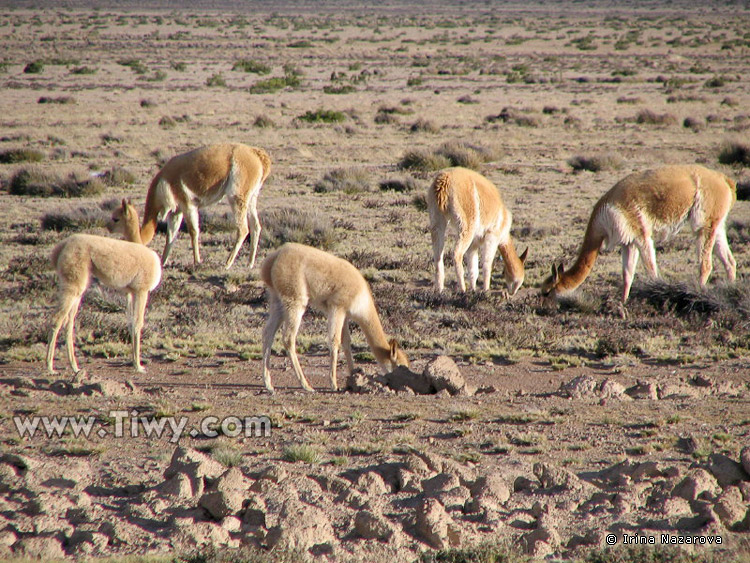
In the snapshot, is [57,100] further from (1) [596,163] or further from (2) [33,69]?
(1) [596,163]

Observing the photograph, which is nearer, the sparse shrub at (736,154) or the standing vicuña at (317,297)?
the standing vicuña at (317,297)

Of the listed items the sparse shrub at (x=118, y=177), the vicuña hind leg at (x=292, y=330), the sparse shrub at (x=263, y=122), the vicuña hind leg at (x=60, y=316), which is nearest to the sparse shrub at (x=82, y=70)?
the sparse shrub at (x=263, y=122)

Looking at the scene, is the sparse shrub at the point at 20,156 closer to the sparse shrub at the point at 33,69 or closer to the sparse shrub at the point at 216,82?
the sparse shrub at the point at 216,82

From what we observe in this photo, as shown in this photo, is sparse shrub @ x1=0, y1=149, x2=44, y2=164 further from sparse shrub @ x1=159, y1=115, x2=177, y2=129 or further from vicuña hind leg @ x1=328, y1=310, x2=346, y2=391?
vicuña hind leg @ x1=328, y1=310, x2=346, y2=391

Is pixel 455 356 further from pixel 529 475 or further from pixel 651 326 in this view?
pixel 529 475

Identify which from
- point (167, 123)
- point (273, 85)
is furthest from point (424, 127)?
point (273, 85)

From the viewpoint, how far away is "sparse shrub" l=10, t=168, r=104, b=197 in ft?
62.7

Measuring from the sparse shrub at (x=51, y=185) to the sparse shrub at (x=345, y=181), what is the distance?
5.27m

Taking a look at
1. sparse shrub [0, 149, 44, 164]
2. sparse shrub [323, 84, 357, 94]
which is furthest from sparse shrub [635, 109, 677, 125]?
sparse shrub [0, 149, 44, 164]

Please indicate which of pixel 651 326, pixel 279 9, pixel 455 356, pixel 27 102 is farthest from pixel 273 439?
pixel 279 9

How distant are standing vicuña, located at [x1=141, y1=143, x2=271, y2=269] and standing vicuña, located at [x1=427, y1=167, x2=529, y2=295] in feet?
10.2

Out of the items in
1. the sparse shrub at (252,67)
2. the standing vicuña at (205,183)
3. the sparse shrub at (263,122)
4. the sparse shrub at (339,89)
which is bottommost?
the sparse shrub at (263,122)

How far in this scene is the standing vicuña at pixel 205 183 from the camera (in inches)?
488

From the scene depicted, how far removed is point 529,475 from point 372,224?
36.0 feet
